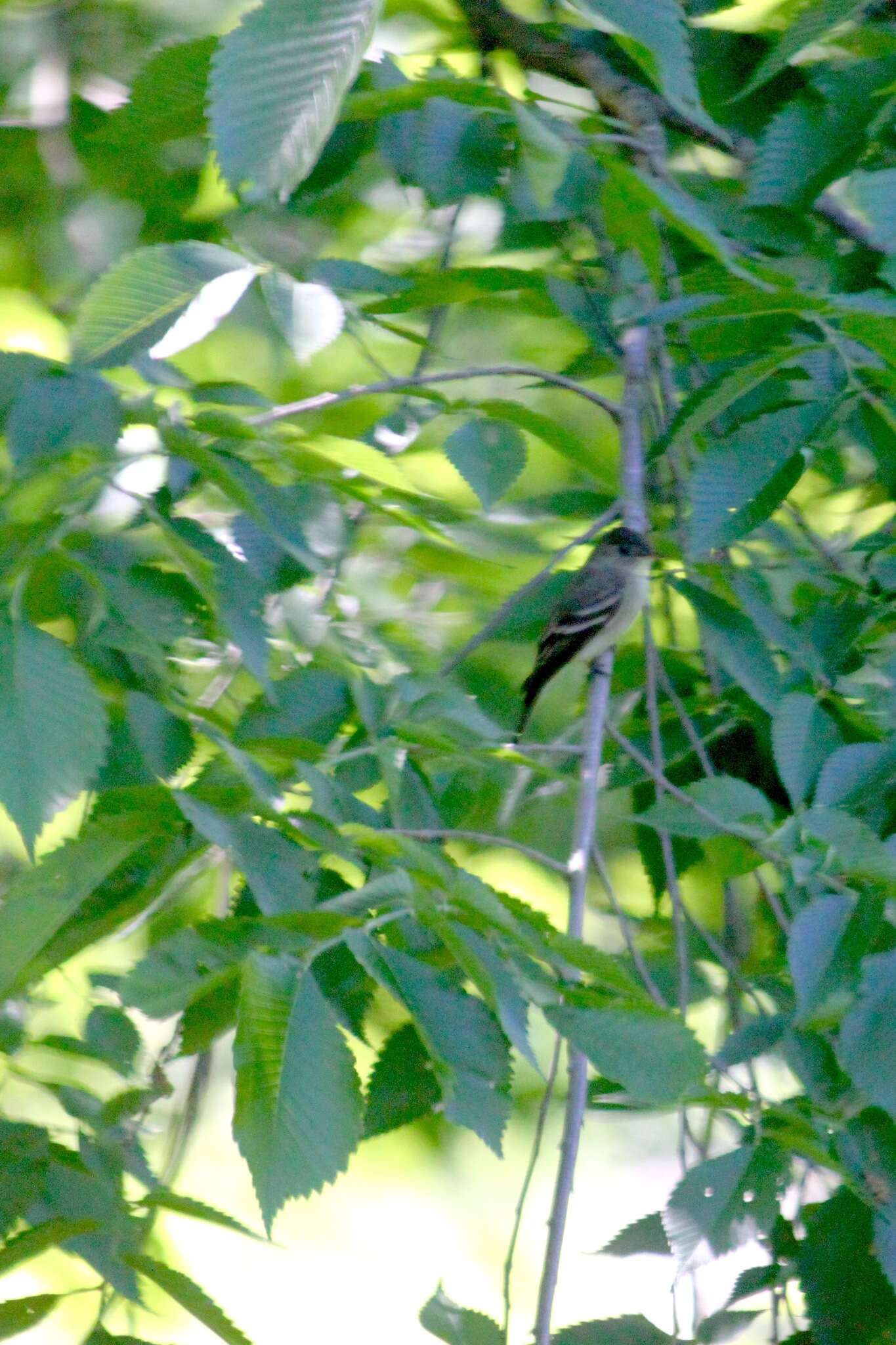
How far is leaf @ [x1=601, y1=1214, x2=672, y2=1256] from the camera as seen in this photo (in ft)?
5.81

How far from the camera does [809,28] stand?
2.07 metres

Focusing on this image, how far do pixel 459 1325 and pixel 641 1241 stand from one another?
46 cm

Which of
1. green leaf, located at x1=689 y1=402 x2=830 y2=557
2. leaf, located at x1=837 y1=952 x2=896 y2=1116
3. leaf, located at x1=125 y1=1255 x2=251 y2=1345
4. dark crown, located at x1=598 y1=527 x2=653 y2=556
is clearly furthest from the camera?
dark crown, located at x1=598 y1=527 x2=653 y2=556

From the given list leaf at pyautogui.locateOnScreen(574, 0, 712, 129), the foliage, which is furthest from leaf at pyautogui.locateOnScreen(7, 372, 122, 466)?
leaf at pyautogui.locateOnScreen(574, 0, 712, 129)

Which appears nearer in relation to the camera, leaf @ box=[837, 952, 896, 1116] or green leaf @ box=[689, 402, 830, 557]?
leaf @ box=[837, 952, 896, 1116]

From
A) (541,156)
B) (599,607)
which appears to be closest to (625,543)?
(599,607)

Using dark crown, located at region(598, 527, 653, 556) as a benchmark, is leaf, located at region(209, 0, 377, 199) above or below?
above

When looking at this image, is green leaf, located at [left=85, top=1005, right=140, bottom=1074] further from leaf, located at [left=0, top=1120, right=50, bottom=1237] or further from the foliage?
leaf, located at [left=0, top=1120, right=50, bottom=1237]

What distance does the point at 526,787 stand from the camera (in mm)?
2340

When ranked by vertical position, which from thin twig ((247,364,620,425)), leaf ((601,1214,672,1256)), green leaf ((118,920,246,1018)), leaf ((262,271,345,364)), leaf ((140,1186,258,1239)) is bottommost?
leaf ((601,1214,672,1256))

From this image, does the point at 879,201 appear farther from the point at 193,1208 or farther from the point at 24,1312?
the point at 24,1312

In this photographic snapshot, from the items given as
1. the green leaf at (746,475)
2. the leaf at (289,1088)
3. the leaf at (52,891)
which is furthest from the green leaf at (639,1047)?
the green leaf at (746,475)

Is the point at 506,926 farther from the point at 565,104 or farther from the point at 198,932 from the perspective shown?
the point at 565,104

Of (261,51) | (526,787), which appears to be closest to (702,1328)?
(526,787)
